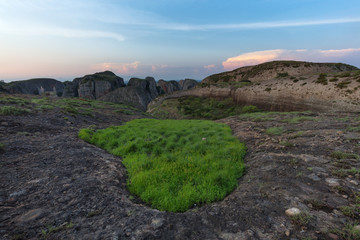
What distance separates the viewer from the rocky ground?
3.11 metres

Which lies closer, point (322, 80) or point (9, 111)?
point (9, 111)

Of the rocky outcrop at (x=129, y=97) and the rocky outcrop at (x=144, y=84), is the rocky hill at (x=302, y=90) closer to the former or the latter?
the rocky outcrop at (x=129, y=97)

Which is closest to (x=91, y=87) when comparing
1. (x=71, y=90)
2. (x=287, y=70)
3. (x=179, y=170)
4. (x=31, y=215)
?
(x=71, y=90)

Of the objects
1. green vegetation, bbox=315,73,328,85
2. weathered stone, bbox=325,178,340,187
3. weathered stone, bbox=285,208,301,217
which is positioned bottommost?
weathered stone, bbox=325,178,340,187

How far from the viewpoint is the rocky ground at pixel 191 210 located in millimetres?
3105

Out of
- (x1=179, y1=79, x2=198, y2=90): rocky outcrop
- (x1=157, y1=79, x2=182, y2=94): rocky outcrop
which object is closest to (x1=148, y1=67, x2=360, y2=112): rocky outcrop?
(x1=179, y1=79, x2=198, y2=90): rocky outcrop

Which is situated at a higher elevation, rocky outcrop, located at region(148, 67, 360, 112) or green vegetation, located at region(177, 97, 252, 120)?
rocky outcrop, located at region(148, 67, 360, 112)

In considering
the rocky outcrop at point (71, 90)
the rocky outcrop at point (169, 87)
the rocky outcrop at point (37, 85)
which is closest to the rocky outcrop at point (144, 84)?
the rocky outcrop at point (169, 87)

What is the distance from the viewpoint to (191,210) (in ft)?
13.2

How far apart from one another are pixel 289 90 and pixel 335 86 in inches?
250

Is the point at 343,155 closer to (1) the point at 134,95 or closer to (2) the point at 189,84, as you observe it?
(1) the point at 134,95

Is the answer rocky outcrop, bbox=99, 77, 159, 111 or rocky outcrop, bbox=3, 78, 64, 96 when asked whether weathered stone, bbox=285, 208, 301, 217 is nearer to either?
rocky outcrop, bbox=99, 77, 159, 111

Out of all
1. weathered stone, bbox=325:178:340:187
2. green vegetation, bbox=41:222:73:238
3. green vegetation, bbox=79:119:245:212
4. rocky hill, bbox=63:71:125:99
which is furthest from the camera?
rocky hill, bbox=63:71:125:99

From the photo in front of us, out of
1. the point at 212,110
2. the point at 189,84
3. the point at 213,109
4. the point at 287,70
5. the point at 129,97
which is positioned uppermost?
the point at 189,84
